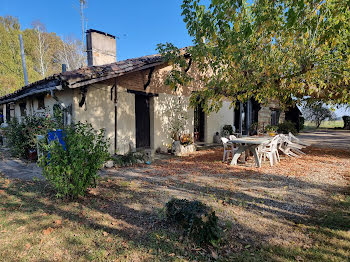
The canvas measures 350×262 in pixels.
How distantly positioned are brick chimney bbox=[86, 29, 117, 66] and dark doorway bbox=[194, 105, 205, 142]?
17.1 ft

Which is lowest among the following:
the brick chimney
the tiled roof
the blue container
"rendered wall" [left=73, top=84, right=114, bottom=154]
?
the blue container

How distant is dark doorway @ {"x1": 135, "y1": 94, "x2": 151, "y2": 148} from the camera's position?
843cm

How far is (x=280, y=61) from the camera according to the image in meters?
5.65

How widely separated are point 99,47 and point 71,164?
7.96 m

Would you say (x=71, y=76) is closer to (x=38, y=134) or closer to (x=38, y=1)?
(x=38, y=134)

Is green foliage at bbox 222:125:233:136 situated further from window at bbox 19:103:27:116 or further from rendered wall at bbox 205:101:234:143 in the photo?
window at bbox 19:103:27:116

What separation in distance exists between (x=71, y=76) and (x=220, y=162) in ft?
16.7

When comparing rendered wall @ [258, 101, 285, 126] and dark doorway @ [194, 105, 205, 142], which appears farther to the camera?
rendered wall @ [258, 101, 285, 126]

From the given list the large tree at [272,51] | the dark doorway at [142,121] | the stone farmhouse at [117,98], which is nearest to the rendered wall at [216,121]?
the stone farmhouse at [117,98]

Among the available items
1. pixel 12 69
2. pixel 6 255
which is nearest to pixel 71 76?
pixel 6 255

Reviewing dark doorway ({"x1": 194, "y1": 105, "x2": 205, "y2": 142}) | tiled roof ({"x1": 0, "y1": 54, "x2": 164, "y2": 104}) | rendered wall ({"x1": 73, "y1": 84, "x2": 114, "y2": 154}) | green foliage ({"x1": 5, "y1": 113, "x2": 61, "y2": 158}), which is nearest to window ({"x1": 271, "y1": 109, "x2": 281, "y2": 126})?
dark doorway ({"x1": 194, "y1": 105, "x2": 205, "y2": 142})

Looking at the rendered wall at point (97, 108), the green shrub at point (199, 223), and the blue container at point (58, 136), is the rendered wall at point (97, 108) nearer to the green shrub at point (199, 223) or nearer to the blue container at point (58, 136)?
the blue container at point (58, 136)

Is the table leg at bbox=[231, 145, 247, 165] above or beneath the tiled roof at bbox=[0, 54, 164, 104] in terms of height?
beneath

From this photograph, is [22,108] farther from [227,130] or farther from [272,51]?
[272,51]
